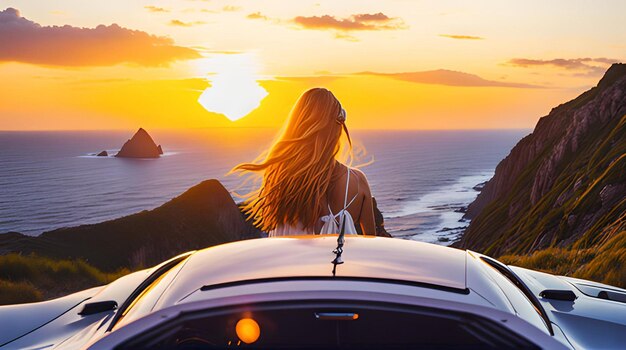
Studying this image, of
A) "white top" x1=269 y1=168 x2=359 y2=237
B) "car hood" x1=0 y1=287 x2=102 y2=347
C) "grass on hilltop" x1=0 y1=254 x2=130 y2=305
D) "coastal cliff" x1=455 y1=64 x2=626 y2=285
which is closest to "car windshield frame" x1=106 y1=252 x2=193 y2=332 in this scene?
"car hood" x1=0 y1=287 x2=102 y2=347

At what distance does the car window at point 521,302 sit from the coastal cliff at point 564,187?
9.83 metres

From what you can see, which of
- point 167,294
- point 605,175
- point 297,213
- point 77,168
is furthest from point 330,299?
point 77,168

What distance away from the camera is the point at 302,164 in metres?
4.82

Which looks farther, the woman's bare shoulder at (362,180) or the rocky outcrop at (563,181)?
the rocky outcrop at (563,181)

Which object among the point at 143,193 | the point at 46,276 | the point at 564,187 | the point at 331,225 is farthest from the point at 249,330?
the point at 143,193

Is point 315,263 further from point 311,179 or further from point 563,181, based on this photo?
→ point 563,181

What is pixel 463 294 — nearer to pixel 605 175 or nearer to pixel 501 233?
pixel 605 175

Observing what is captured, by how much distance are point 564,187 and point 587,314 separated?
54615mm

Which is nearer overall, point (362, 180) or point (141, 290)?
point (141, 290)

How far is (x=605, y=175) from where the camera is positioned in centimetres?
4003

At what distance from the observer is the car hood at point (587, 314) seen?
2.75 m

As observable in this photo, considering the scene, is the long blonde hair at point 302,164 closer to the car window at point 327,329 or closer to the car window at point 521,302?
the car window at point 521,302

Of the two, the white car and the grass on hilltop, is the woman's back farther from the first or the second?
the grass on hilltop

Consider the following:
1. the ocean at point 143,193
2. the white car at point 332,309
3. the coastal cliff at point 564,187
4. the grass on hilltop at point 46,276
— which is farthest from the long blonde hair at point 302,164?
the ocean at point 143,193
